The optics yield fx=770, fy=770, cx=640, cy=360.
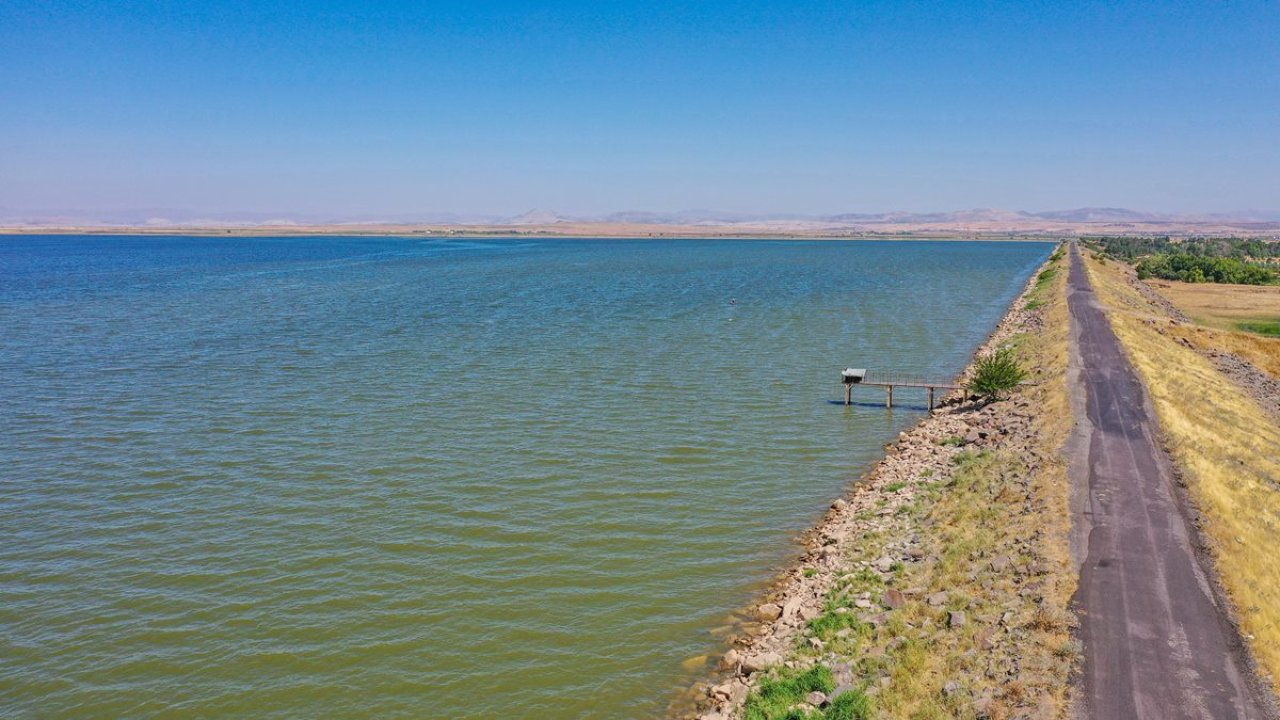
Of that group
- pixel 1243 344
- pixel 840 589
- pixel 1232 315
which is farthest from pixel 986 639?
pixel 1232 315

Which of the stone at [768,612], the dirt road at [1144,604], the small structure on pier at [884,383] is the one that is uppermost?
the small structure on pier at [884,383]

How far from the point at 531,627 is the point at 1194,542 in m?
17.6

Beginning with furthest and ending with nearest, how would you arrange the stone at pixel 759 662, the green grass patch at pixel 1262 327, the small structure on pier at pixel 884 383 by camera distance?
the green grass patch at pixel 1262 327
the small structure on pier at pixel 884 383
the stone at pixel 759 662

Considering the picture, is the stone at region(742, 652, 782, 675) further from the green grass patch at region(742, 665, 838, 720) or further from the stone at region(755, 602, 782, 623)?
the stone at region(755, 602, 782, 623)

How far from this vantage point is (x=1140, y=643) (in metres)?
15.9

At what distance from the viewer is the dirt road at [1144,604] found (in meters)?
14.3

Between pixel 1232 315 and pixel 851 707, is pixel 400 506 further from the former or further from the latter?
pixel 1232 315

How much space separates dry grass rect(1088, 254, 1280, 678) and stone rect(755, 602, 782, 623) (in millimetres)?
9885

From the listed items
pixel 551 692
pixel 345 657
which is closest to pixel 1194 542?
pixel 551 692

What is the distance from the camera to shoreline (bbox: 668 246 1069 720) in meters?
16.4

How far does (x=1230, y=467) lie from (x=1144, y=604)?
13314 mm

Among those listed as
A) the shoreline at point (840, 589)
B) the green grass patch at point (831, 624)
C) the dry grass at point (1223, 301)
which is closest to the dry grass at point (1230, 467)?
the shoreline at point (840, 589)

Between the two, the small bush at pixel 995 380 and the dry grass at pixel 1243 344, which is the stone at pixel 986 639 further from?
the dry grass at pixel 1243 344

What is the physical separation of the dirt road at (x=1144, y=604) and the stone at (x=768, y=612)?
6.85 metres
